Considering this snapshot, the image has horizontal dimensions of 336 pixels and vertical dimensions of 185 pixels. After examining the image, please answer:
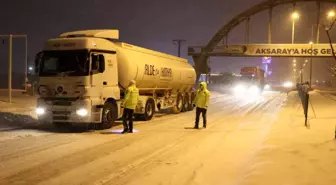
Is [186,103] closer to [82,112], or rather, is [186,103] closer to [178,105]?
[178,105]

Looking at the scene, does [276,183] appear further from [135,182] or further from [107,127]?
[107,127]

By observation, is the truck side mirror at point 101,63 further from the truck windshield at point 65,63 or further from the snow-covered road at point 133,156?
the snow-covered road at point 133,156

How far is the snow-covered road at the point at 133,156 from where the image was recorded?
7711 mm

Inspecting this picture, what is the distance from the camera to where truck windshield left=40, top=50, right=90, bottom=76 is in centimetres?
1420

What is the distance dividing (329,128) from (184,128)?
17.7 ft

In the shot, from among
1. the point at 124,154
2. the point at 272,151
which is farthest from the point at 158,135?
the point at 272,151

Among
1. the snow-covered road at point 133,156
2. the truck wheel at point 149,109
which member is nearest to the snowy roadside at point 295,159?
the snow-covered road at point 133,156

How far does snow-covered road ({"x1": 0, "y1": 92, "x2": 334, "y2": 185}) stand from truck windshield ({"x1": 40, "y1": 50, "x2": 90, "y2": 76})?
2.16m

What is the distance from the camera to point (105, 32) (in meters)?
15.8

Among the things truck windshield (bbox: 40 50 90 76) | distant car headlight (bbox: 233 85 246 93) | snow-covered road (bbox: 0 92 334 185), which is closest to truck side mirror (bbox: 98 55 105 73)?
Result: truck windshield (bbox: 40 50 90 76)

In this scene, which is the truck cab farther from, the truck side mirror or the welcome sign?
the welcome sign

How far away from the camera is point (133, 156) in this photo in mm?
9945

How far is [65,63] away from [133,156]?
19.5ft

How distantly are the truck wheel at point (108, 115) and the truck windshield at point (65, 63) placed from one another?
1662mm
